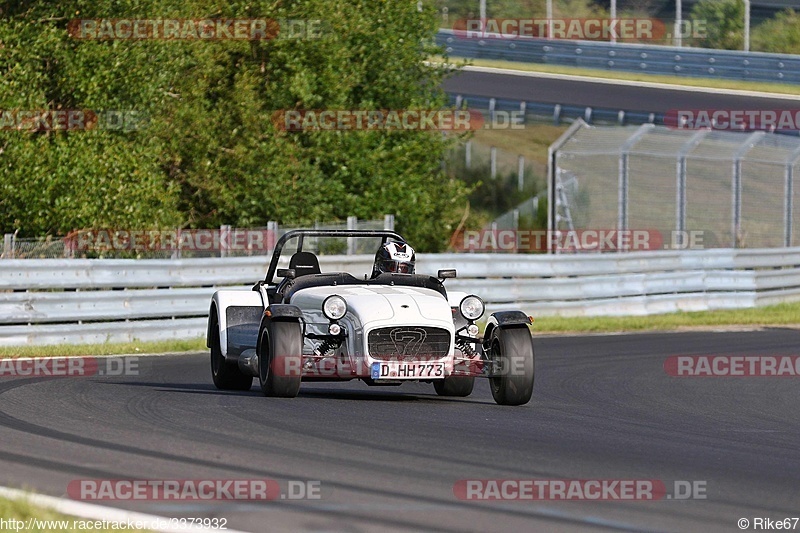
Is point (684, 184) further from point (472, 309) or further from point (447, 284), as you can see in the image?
point (472, 309)

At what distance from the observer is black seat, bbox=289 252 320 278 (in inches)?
475

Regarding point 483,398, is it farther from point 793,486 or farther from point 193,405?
point 793,486

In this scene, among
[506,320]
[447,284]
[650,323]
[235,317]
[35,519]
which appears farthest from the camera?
[650,323]

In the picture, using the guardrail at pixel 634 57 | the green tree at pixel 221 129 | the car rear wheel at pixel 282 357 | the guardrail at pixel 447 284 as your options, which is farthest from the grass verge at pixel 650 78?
the car rear wheel at pixel 282 357

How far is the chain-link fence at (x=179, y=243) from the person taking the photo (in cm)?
1977

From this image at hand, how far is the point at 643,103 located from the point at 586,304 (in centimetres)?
1989

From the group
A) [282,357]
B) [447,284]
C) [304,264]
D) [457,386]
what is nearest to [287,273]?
[304,264]

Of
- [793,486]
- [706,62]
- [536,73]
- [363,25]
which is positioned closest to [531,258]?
[363,25]

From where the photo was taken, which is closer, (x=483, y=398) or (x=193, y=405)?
(x=193, y=405)

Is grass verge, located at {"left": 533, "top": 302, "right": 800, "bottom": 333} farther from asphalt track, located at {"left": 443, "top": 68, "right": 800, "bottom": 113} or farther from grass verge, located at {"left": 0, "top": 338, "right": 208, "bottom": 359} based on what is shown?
asphalt track, located at {"left": 443, "top": 68, "right": 800, "bottom": 113}

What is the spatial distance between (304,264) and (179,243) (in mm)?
8854

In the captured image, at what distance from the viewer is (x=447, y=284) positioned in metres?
21.8

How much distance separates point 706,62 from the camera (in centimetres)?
4081

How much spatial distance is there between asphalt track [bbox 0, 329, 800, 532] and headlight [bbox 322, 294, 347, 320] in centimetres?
66
